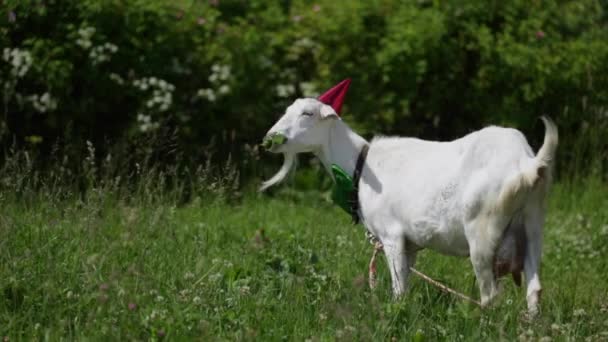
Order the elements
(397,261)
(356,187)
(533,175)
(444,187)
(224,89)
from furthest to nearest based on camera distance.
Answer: (224,89) < (356,187) < (397,261) < (444,187) < (533,175)

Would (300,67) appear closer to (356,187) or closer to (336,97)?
(336,97)

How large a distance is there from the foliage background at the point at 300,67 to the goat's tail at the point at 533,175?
4.32m

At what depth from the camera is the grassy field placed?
13.3 feet

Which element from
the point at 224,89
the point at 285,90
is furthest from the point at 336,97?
the point at 285,90

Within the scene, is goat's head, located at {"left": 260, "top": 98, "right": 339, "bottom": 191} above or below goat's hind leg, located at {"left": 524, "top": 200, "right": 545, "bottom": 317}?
above

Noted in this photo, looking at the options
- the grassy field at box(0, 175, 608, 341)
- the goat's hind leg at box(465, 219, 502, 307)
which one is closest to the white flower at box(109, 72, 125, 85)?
the grassy field at box(0, 175, 608, 341)

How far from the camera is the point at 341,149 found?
5.27 m

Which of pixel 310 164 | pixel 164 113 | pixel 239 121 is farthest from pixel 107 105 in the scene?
pixel 310 164

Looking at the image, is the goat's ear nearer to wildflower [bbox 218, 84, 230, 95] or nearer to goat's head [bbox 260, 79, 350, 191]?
goat's head [bbox 260, 79, 350, 191]

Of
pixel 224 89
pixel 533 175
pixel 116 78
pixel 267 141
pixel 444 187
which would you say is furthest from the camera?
pixel 224 89

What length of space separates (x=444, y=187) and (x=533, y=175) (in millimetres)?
500

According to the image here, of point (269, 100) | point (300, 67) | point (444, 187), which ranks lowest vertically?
point (269, 100)

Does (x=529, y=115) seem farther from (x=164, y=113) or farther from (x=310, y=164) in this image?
(x=164, y=113)

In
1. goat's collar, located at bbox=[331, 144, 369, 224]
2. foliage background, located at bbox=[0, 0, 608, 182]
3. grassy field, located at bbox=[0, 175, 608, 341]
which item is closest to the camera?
grassy field, located at bbox=[0, 175, 608, 341]
